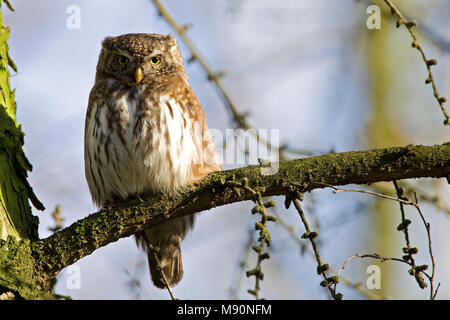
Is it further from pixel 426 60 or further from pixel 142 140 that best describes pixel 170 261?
pixel 426 60

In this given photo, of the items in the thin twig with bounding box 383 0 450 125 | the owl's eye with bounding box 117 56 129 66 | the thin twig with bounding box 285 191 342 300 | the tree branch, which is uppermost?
the owl's eye with bounding box 117 56 129 66

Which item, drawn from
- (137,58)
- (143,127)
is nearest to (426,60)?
(143,127)

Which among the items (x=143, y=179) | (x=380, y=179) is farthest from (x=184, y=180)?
(x=380, y=179)

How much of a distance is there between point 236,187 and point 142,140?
1004 millimetres

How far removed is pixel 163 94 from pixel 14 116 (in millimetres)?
1083

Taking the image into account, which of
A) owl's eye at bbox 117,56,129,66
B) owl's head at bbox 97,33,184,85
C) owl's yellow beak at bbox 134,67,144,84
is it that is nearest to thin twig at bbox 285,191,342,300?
owl's yellow beak at bbox 134,67,144,84

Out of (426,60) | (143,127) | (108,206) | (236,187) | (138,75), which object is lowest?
(236,187)

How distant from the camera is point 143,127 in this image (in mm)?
4070

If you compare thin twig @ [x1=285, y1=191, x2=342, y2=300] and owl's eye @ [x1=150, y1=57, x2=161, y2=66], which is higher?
owl's eye @ [x1=150, y1=57, x2=161, y2=66]

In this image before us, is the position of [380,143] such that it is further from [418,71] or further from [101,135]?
[101,135]

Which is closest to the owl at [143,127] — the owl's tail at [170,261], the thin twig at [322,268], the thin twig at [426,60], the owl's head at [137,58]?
the owl's head at [137,58]

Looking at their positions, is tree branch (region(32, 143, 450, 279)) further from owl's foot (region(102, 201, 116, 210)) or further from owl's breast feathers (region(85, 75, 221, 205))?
owl's breast feathers (region(85, 75, 221, 205))

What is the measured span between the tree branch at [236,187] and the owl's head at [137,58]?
1211 millimetres

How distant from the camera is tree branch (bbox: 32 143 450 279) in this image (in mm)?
3203
